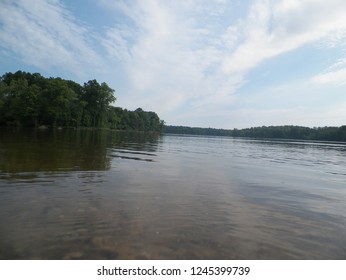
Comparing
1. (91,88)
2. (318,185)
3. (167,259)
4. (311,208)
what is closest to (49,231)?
(167,259)

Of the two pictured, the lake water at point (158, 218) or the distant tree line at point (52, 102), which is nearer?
the lake water at point (158, 218)

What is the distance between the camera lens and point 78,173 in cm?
1111

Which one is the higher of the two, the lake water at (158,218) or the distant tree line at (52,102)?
the distant tree line at (52,102)

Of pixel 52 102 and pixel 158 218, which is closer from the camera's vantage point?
pixel 158 218

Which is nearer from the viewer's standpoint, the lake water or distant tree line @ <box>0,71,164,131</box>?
the lake water

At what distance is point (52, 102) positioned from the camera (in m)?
81.4

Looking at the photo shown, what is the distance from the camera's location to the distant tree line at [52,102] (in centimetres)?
7706

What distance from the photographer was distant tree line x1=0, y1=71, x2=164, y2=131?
253ft

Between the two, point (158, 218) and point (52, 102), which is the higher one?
point (52, 102)

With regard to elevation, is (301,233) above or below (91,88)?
below
